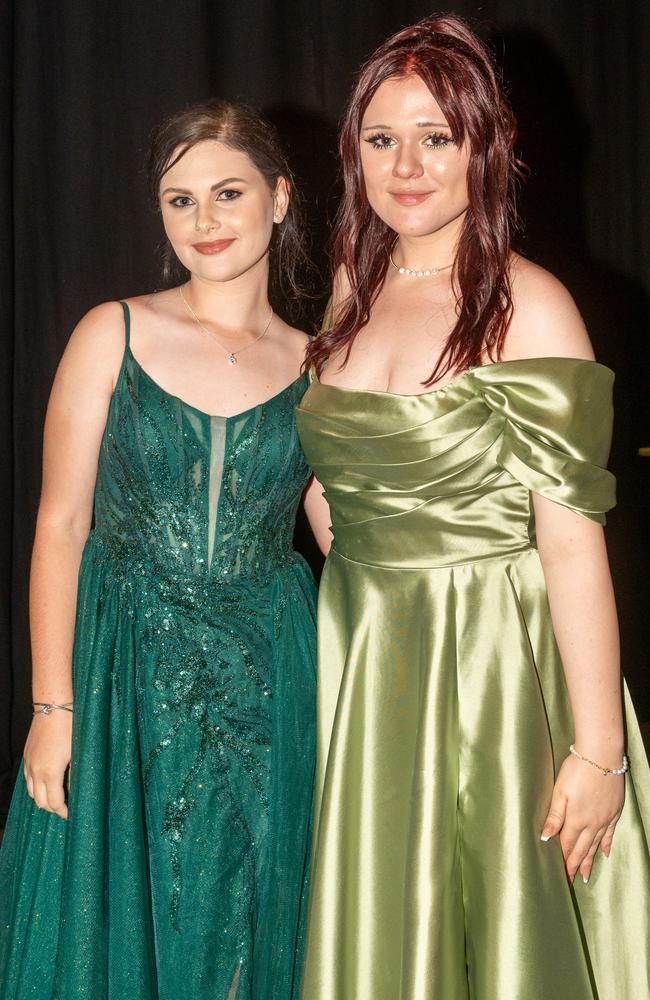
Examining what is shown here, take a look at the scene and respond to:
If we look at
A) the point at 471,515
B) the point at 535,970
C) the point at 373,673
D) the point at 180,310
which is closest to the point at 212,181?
the point at 180,310

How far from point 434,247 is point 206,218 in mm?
310

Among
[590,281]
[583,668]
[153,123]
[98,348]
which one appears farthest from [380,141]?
[590,281]

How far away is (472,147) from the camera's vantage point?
1366mm

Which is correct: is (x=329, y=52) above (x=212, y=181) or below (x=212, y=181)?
above

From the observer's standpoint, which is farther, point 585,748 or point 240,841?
point 240,841

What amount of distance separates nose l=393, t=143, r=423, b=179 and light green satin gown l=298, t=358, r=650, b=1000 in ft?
0.87

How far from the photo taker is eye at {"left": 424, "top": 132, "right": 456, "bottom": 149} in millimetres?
1365

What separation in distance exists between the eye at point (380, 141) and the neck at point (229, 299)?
0.92ft

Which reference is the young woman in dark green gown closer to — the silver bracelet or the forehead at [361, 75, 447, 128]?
the silver bracelet

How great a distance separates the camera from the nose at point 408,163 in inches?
53.7

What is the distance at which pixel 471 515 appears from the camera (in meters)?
1.36

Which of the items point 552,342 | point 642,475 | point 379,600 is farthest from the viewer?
point 642,475

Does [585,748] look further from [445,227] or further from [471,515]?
[445,227]

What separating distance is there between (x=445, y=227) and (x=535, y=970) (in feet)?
3.01
